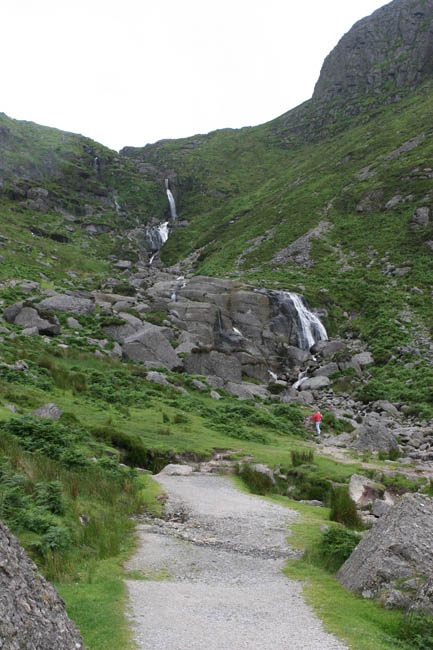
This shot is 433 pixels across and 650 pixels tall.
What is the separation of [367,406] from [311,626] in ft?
104

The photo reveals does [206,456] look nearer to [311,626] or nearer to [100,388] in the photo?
[100,388]

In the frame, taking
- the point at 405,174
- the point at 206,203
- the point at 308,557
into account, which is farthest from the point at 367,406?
the point at 206,203

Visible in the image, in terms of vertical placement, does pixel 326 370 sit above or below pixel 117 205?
below

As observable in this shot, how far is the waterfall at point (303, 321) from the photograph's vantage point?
51.6 m

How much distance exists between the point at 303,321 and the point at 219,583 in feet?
151

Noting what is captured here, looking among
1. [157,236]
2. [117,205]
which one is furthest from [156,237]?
[117,205]

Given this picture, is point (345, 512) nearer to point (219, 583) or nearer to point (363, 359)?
point (219, 583)

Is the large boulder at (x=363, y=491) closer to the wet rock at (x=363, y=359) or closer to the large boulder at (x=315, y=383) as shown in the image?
the large boulder at (x=315, y=383)

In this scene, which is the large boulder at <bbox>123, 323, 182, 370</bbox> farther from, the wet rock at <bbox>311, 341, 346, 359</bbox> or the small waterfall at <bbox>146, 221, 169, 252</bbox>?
the small waterfall at <bbox>146, 221, 169, 252</bbox>

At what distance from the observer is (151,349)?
37625mm

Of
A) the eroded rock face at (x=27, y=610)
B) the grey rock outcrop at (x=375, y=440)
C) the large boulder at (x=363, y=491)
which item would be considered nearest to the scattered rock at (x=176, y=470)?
the large boulder at (x=363, y=491)

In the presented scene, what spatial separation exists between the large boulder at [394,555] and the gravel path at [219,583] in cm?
117

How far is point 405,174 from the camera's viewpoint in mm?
82438

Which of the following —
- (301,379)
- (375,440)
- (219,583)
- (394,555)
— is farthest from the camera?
(301,379)
